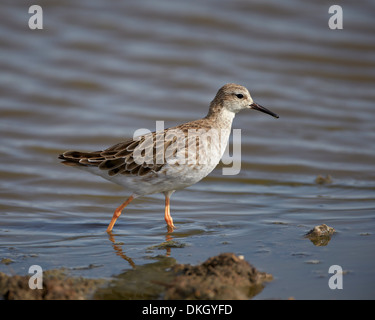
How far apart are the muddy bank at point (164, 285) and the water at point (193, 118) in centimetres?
26

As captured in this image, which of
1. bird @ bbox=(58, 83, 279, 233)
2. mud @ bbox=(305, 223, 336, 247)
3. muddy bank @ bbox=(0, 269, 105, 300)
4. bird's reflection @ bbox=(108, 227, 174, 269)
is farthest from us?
bird @ bbox=(58, 83, 279, 233)

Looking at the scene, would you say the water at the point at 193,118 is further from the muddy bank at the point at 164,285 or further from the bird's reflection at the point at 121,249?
the muddy bank at the point at 164,285

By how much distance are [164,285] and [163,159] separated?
263 cm

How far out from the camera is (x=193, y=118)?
13.6m

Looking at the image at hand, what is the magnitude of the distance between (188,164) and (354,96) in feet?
27.5

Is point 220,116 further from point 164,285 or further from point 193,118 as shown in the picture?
point 193,118

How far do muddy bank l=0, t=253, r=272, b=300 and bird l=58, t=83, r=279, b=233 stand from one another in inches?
81.4

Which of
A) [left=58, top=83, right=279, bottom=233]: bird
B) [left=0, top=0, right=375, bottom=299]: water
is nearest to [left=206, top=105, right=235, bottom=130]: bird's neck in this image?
[left=58, top=83, right=279, bottom=233]: bird

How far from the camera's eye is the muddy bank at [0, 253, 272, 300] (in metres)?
5.46

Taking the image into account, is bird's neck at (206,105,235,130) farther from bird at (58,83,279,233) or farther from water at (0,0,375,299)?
water at (0,0,375,299)

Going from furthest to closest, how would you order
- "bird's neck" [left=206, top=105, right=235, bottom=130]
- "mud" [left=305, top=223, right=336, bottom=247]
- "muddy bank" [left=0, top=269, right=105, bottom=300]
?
1. "bird's neck" [left=206, top=105, right=235, bottom=130]
2. "mud" [left=305, top=223, right=336, bottom=247]
3. "muddy bank" [left=0, top=269, right=105, bottom=300]

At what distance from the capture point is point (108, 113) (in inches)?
539

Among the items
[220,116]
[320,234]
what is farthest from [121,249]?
[220,116]
